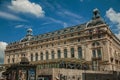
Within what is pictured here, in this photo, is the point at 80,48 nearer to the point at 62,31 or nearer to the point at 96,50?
the point at 96,50

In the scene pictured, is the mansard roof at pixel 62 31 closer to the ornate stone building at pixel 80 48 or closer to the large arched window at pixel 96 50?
the ornate stone building at pixel 80 48

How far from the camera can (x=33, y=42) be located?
93.6m

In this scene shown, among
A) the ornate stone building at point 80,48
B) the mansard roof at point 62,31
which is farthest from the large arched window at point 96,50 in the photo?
the mansard roof at point 62,31

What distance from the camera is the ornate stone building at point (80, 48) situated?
212ft

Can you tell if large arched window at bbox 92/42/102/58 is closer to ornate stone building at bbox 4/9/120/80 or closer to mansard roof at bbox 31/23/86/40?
ornate stone building at bbox 4/9/120/80

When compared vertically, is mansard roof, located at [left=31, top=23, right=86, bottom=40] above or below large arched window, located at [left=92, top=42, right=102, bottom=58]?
above

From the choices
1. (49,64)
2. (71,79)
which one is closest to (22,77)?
(71,79)

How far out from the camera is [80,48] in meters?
73.2

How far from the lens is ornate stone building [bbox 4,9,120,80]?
6450 cm

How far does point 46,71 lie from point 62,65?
16388 mm

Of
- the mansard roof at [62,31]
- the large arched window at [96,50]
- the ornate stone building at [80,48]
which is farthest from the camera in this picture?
the mansard roof at [62,31]

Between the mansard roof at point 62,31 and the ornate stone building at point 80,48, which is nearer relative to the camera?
the ornate stone building at point 80,48

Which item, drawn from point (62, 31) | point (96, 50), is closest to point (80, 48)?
point (96, 50)

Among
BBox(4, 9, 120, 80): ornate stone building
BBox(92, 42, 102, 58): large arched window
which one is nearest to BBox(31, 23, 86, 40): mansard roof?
BBox(4, 9, 120, 80): ornate stone building
